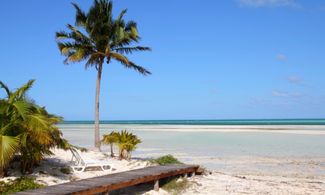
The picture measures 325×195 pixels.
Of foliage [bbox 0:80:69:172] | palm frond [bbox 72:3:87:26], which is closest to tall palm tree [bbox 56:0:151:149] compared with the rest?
palm frond [bbox 72:3:87:26]

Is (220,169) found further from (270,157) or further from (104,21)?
(104,21)

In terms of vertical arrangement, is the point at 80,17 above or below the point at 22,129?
above

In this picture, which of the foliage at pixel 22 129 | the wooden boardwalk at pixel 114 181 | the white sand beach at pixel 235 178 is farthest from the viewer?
the white sand beach at pixel 235 178

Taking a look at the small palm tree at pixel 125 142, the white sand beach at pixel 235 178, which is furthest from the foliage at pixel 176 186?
the small palm tree at pixel 125 142

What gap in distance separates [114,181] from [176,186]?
8.55ft

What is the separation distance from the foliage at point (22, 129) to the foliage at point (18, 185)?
47cm

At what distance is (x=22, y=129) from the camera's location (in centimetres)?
A: 1009

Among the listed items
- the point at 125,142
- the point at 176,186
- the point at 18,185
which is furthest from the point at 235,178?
the point at 18,185

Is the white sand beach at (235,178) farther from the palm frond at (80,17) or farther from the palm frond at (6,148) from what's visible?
the palm frond at (80,17)

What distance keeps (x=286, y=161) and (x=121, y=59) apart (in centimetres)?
860

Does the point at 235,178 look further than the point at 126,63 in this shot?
No

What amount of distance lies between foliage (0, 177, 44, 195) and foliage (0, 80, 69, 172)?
465 millimetres

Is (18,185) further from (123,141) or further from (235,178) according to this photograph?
(235,178)

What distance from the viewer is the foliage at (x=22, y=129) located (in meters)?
9.46
